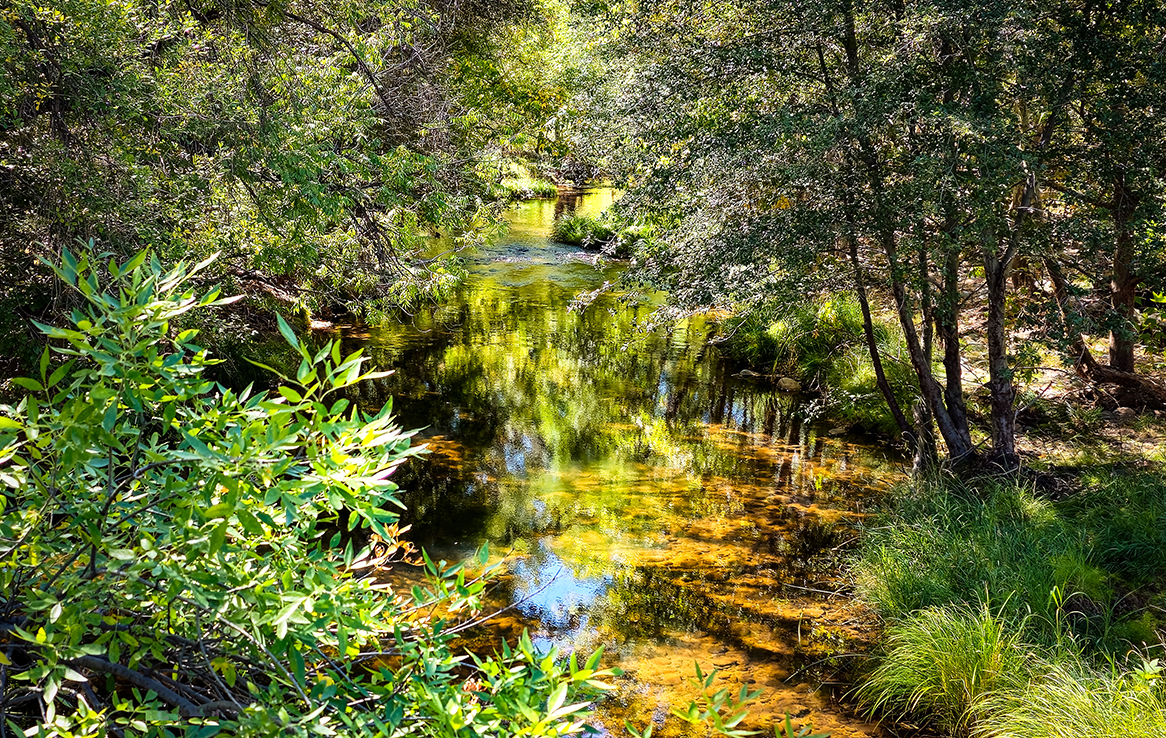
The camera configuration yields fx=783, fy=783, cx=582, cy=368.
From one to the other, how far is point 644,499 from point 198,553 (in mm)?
7086

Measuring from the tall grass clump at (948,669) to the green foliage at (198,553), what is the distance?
3.88m

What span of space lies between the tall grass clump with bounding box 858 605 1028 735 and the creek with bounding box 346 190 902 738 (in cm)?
33

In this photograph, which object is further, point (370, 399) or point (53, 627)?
point (370, 399)

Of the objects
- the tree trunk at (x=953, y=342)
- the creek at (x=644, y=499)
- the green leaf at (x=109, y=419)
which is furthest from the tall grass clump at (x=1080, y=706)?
the green leaf at (x=109, y=419)

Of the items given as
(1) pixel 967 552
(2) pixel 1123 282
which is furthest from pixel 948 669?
(2) pixel 1123 282

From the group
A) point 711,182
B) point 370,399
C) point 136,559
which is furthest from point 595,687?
point 370,399

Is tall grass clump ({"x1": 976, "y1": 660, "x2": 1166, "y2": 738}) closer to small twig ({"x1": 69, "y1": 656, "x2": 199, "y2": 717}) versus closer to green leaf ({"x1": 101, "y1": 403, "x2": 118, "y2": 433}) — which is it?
small twig ({"x1": 69, "y1": 656, "x2": 199, "y2": 717})

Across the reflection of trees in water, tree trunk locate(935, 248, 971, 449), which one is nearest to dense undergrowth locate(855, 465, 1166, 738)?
tree trunk locate(935, 248, 971, 449)

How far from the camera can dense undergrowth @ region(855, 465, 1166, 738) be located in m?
4.33

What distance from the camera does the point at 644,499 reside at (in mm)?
8617

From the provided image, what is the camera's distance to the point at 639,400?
39.5 ft

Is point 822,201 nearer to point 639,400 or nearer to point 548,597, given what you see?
point 548,597

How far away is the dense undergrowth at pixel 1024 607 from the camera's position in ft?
14.2

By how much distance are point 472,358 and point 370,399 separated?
2692 mm
